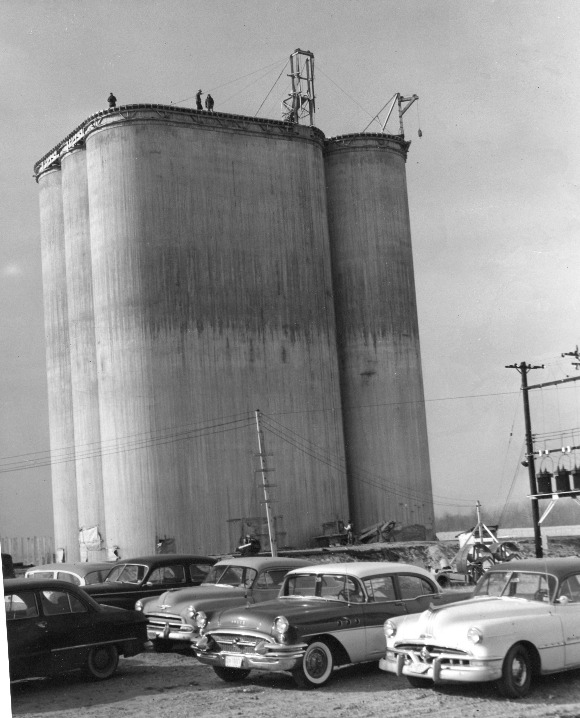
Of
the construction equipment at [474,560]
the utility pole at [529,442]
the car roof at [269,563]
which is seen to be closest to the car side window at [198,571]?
the car roof at [269,563]

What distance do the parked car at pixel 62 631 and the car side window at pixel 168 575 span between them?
345cm

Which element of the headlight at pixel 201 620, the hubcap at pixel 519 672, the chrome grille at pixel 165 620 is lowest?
the hubcap at pixel 519 672

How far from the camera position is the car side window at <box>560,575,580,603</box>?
10.7 meters

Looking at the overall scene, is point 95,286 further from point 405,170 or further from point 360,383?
point 405,170

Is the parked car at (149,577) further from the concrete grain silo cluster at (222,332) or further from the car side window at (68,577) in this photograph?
the concrete grain silo cluster at (222,332)

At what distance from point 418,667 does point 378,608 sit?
58.8 inches

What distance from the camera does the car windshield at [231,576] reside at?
14266mm

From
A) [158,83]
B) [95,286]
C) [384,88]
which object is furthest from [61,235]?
[158,83]

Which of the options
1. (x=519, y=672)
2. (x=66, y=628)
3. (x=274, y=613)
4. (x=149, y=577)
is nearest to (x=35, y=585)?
(x=66, y=628)

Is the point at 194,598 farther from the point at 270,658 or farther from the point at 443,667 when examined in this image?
the point at 443,667

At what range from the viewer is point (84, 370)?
3944 cm

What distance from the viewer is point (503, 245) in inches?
631

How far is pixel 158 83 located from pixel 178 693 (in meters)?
8.10

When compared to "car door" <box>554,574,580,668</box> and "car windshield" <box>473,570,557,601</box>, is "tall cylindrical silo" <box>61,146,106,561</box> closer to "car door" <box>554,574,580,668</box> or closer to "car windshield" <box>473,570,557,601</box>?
"car windshield" <box>473,570,557,601</box>
